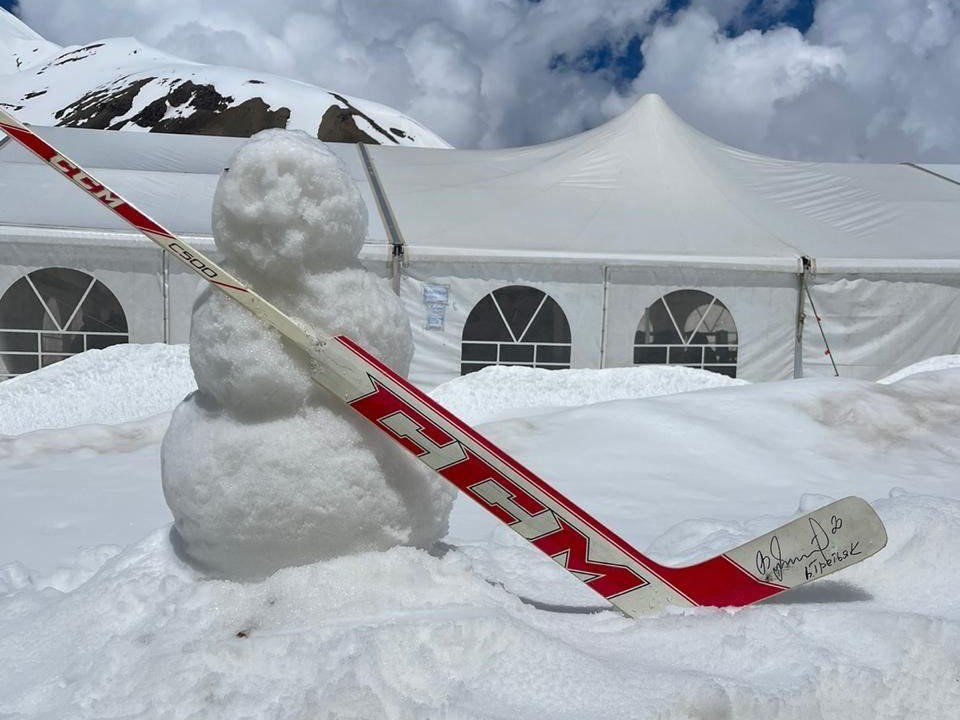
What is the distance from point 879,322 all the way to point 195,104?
61.0 meters

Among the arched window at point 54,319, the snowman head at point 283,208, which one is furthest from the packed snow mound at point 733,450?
the arched window at point 54,319

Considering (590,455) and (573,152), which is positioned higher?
(573,152)

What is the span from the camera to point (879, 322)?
6.79 m

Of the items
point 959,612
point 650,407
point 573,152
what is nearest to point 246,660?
point 959,612

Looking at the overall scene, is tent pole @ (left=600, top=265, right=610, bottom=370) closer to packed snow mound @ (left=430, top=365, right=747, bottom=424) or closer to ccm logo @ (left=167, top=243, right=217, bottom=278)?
packed snow mound @ (left=430, top=365, right=747, bottom=424)

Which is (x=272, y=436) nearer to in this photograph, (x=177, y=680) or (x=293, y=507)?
(x=293, y=507)

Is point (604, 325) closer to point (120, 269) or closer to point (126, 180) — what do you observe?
point (120, 269)

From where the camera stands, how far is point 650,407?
4430mm

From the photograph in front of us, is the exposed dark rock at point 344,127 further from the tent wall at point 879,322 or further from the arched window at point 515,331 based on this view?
the tent wall at point 879,322

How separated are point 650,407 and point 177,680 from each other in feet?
11.4

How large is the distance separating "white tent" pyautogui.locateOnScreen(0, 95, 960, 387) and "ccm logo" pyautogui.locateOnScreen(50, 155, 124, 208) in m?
4.35

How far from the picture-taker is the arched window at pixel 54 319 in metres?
5.90
